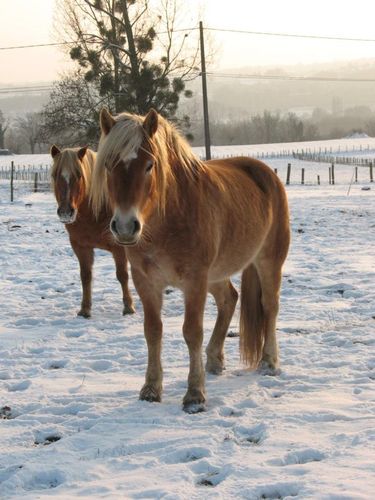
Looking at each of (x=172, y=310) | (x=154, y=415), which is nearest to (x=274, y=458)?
(x=154, y=415)

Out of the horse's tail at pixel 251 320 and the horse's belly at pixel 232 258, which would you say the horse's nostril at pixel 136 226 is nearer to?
the horse's belly at pixel 232 258

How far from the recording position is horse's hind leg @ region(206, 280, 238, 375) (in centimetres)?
479

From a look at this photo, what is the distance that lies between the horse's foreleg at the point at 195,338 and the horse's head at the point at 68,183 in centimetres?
292

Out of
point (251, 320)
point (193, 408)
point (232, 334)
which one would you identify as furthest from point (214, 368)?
point (232, 334)

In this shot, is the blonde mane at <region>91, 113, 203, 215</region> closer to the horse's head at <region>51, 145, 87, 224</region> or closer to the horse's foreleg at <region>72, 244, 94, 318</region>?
the horse's head at <region>51, 145, 87, 224</region>

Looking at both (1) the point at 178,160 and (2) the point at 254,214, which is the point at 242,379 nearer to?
(2) the point at 254,214

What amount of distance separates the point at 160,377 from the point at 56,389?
80cm

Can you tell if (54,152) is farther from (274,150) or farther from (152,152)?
(274,150)

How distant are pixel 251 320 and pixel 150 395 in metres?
1.20

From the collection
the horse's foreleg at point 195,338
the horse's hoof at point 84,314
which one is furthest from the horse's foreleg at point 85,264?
the horse's foreleg at point 195,338

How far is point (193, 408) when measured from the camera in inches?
154

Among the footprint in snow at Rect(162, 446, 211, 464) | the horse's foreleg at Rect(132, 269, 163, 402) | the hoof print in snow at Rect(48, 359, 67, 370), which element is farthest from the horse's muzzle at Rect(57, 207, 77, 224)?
the footprint in snow at Rect(162, 446, 211, 464)

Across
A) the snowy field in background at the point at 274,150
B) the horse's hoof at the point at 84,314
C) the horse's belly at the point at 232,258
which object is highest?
the snowy field in background at the point at 274,150

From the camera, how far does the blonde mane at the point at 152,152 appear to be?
3537 mm
